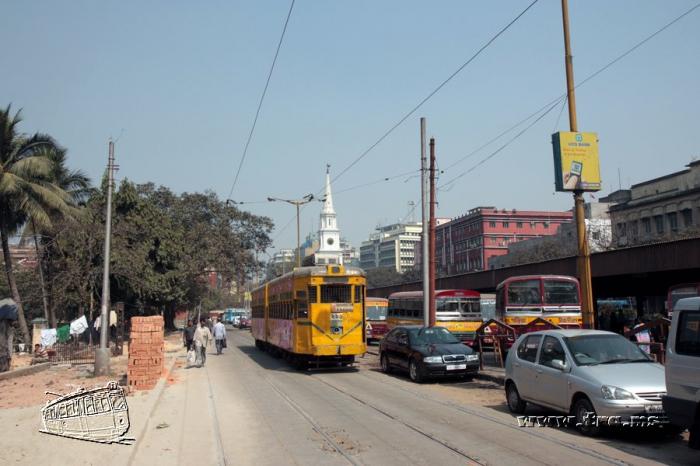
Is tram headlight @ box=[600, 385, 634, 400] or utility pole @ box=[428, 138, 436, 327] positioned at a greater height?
utility pole @ box=[428, 138, 436, 327]

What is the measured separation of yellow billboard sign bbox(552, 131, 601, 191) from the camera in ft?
51.5

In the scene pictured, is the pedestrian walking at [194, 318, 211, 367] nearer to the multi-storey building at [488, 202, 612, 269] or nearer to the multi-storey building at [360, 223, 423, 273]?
the multi-storey building at [488, 202, 612, 269]

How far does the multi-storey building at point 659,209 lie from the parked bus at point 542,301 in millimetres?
32818

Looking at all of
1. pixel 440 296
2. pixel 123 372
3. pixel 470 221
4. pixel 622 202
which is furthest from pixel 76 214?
pixel 470 221

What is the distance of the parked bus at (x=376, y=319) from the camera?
37.3m

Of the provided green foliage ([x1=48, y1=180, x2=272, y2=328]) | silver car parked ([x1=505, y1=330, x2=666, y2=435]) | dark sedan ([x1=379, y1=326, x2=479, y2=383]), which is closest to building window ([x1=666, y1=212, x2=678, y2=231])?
green foliage ([x1=48, y1=180, x2=272, y2=328])

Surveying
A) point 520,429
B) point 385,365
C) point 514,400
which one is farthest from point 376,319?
point 520,429

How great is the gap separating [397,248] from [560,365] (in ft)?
543

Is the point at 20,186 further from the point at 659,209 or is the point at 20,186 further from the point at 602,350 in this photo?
the point at 659,209

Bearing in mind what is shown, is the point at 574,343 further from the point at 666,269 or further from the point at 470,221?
the point at 470,221

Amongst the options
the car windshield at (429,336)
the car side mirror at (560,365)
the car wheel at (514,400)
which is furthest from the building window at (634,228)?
the car side mirror at (560,365)

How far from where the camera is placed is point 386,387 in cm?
1675

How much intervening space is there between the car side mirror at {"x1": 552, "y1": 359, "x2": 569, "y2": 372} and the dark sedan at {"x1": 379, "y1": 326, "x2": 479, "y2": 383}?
7020 mm

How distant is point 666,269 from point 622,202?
155 feet
